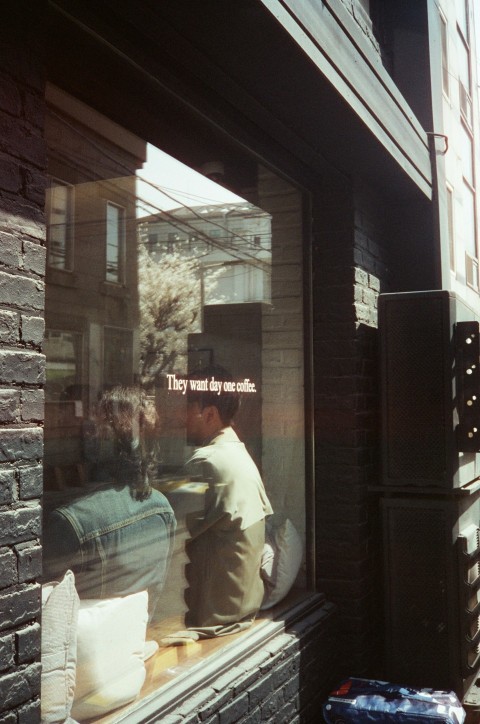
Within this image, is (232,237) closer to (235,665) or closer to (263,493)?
(263,493)

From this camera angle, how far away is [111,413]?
3.11m

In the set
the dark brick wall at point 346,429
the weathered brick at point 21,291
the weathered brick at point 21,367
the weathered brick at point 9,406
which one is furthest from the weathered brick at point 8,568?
the dark brick wall at point 346,429

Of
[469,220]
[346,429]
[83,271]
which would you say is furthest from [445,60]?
[83,271]

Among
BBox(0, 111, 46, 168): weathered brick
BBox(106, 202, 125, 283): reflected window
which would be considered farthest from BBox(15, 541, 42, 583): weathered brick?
BBox(106, 202, 125, 283): reflected window

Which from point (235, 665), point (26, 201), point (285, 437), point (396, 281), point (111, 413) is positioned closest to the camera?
point (26, 201)

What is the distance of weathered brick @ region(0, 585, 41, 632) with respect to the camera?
2088mm

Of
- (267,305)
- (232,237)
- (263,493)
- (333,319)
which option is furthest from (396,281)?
(263,493)

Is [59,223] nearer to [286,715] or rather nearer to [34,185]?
[34,185]

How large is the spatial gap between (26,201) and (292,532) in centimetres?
292

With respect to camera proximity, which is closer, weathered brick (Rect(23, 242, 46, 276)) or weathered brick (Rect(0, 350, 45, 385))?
weathered brick (Rect(0, 350, 45, 385))

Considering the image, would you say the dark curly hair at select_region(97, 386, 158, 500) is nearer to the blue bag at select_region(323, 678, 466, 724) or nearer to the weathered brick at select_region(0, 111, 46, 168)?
the weathered brick at select_region(0, 111, 46, 168)

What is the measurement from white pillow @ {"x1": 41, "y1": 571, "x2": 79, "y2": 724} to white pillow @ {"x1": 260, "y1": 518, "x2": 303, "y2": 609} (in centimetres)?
171

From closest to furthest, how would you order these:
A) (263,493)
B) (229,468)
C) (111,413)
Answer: (111,413)
(229,468)
(263,493)

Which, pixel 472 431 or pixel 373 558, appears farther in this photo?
pixel 373 558
